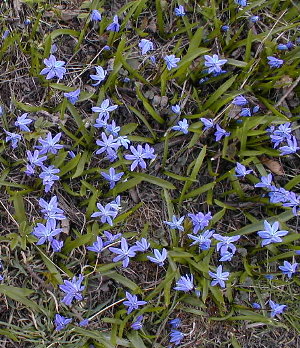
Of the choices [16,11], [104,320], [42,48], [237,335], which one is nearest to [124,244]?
[104,320]

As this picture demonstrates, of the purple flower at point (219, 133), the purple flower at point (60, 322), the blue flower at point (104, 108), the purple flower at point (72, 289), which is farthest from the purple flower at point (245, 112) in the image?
the purple flower at point (60, 322)

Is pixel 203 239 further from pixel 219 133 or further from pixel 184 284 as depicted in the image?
pixel 219 133

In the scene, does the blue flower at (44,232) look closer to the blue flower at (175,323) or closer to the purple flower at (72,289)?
the purple flower at (72,289)

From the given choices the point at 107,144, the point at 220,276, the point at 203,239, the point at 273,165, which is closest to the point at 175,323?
the point at 220,276

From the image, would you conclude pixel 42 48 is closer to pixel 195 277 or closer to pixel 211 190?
pixel 211 190

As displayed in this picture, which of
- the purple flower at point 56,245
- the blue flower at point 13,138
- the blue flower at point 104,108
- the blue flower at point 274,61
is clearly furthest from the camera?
the blue flower at point 274,61

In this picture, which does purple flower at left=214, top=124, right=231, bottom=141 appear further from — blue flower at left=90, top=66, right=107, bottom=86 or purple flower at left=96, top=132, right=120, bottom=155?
blue flower at left=90, top=66, right=107, bottom=86
